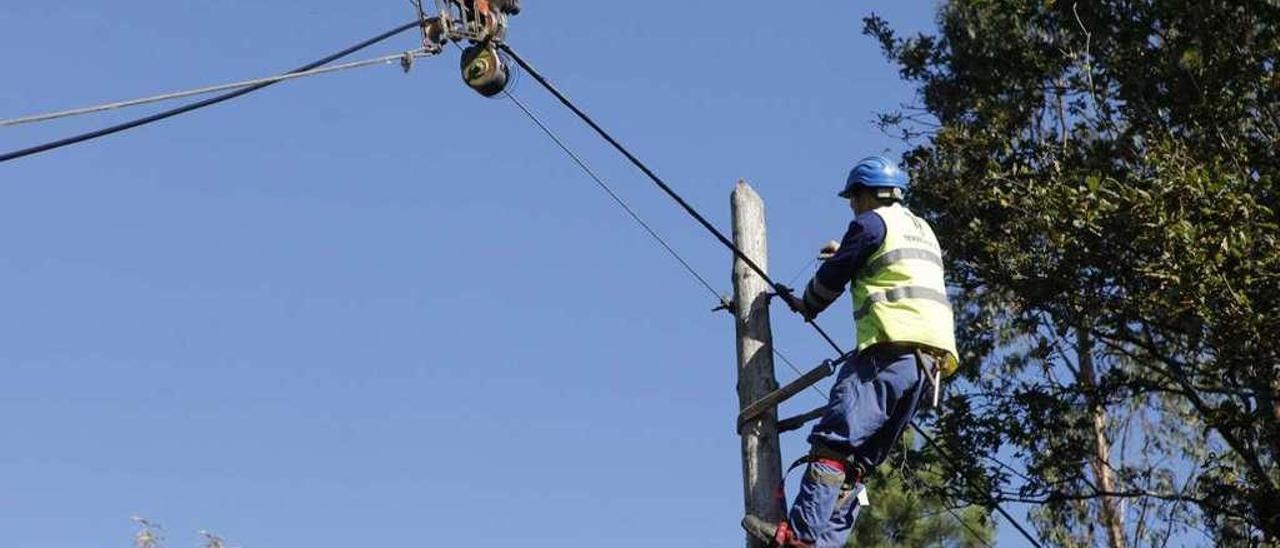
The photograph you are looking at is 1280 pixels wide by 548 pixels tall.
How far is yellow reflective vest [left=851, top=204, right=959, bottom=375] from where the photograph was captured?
8555 mm

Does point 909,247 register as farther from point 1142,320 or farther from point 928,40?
point 928,40

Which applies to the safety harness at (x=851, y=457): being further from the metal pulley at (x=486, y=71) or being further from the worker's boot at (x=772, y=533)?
the metal pulley at (x=486, y=71)

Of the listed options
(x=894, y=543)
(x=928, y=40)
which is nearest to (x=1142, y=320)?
(x=928, y=40)

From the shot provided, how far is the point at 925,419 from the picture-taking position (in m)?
18.2

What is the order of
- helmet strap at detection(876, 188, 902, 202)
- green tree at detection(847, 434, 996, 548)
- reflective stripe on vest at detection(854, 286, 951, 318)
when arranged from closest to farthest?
reflective stripe on vest at detection(854, 286, 951, 318), helmet strap at detection(876, 188, 902, 202), green tree at detection(847, 434, 996, 548)

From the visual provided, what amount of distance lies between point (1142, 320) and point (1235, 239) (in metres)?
1.64

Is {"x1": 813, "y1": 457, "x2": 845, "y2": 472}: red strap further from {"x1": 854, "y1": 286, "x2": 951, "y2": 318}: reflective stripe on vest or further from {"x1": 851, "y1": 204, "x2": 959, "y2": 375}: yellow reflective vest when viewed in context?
{"x1": 854, "y1": 286, "x2": 951, "y2": 318}: reflective stripe on vest

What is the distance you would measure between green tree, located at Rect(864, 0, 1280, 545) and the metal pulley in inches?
251

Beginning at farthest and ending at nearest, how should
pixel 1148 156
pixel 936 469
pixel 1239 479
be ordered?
pixel 936 469 → pixel 1239 479 → pixel 1148 156

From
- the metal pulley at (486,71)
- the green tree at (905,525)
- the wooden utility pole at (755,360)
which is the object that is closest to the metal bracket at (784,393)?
the wooden utility pole at (755,360)

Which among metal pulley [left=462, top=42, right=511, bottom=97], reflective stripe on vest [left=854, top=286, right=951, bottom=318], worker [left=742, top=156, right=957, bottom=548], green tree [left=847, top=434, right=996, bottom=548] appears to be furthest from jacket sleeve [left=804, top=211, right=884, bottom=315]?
green tree [left=847, top=434, right=996, bottom=548]

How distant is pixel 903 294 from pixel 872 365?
1.00 feet

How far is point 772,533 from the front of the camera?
873 cm

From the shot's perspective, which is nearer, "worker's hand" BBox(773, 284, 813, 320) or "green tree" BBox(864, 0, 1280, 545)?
"worker's hand" BBox(773, 284, 813, 320)
